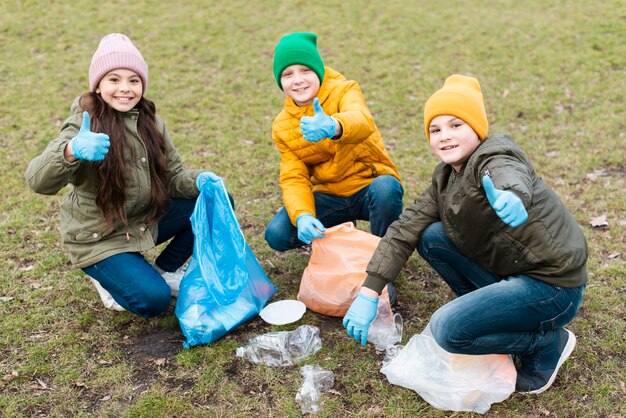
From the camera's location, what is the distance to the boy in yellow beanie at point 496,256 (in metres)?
2.36

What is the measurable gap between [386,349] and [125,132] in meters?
1.58

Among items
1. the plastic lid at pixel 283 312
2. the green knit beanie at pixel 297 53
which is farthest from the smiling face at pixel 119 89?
the plastic lid at pixel 283 312

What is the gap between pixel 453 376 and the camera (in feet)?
8.43

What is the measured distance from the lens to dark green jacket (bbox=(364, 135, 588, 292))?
2344 mm

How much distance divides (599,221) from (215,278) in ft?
8.01

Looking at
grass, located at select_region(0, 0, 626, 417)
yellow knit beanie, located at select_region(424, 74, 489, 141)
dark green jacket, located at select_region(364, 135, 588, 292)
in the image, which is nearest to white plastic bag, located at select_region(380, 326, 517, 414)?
grass, located at select_region(0, 0, 626, 417)

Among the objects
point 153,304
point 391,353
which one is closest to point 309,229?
point 391,353

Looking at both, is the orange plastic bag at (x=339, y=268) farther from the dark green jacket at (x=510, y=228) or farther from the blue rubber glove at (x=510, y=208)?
the blue rubber glove at (x=510, y=208)

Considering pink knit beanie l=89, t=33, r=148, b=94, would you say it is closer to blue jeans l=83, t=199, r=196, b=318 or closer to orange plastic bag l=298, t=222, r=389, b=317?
blue jeans l=83, t=199, r=196, b=318

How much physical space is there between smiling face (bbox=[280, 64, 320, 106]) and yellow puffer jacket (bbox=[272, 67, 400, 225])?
0.07 meters

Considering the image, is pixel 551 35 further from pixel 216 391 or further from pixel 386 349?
pixel 216 391

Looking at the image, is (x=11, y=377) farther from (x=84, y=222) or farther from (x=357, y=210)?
(x=357, y=210)

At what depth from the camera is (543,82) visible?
21.3 ft

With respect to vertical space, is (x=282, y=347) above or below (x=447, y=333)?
below
